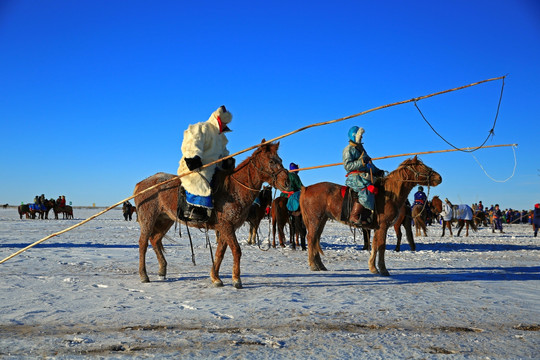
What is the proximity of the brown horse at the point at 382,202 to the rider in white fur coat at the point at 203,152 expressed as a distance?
100 inches

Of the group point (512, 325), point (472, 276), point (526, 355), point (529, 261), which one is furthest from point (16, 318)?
point (529, 261)

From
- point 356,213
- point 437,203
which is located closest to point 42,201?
point 437,203

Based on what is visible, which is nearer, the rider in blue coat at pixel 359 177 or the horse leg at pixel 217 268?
the horse leg at pixel 217 268

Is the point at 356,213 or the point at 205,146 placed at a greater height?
the point at 205,146

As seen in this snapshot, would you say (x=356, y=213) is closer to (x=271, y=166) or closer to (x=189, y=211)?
(x=271, y=166)

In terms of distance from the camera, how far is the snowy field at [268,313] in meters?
3.88

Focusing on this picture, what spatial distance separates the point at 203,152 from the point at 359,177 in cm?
320

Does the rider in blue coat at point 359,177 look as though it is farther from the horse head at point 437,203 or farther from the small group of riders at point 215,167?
the horse head at point 437,203

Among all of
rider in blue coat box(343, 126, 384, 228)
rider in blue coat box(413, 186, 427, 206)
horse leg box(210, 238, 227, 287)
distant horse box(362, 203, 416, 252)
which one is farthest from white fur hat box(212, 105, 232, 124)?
rider in blue coat box(413, 186, 427, 206)

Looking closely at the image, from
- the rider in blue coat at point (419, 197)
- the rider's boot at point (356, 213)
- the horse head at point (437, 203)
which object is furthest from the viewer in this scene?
the horse head at point (437, 203)

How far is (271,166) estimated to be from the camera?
23.3ft

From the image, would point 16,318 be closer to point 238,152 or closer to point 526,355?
point 238,152

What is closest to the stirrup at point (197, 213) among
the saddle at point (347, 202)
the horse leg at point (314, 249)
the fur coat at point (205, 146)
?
the fur coat at point (205, 146)

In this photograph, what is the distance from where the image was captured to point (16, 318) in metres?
4.87
